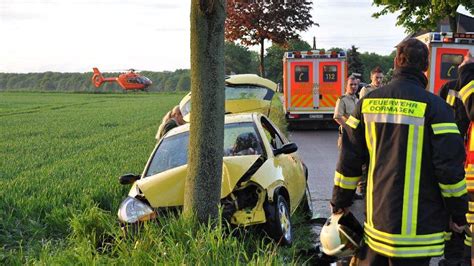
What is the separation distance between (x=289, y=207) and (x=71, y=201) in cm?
292

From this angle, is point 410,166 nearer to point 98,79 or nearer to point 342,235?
point 342,235

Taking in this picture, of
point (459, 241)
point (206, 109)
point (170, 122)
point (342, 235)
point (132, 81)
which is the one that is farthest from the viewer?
point (132, 81)

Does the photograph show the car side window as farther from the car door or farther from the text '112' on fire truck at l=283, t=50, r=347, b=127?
the text '112' on fire truck at l=283, t=50, r=347, b=127

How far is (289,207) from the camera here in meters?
6.03

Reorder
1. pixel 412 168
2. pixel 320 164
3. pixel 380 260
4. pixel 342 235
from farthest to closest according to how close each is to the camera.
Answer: pixel 320 164 → pixel 342 235 → pixel 380 260 → pixel 412 168

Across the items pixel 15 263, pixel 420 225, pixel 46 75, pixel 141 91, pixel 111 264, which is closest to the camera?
pixel 420 225

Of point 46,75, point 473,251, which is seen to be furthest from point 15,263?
point 46,75

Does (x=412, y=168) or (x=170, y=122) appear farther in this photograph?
(x=170, y=122)

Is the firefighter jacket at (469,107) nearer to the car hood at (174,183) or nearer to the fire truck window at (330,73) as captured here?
the car hood at (174,183)

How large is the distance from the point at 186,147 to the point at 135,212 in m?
1.42

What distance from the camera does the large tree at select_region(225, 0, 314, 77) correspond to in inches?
1170

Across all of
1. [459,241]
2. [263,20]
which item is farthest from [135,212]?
[263,20]

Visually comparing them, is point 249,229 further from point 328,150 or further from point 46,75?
point 46,75

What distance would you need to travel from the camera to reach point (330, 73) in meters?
18.5
